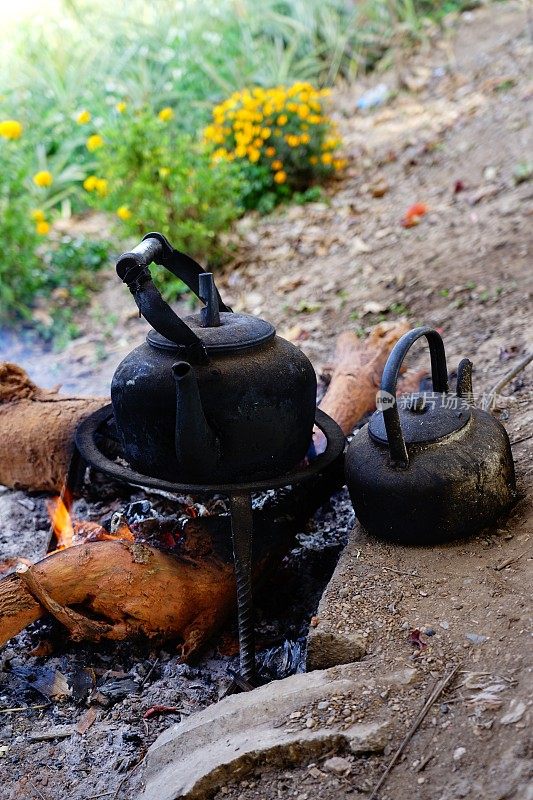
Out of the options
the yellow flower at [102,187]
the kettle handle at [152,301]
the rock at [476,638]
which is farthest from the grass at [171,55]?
the rock at [476,638]

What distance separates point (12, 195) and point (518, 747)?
609 cm

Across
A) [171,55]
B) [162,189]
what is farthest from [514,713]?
[171,55]

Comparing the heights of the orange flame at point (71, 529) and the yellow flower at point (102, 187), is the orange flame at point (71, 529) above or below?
below

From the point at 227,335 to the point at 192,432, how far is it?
1.29ft

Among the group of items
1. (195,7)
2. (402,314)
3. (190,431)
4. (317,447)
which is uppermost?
(195,7)

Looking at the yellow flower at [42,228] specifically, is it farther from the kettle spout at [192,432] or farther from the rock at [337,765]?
the rock at [337,765]

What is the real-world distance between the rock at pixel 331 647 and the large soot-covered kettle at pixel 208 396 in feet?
1.85

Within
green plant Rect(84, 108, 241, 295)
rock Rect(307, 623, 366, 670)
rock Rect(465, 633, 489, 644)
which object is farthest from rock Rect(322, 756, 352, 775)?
green plant Rect(84, 108, 241, 295)

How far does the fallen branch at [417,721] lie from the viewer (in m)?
1.80

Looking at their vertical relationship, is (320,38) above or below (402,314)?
above

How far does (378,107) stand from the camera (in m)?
8.84

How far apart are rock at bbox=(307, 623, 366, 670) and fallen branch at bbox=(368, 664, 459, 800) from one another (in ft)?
0.89

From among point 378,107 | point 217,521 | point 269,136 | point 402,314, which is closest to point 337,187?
point 269,136

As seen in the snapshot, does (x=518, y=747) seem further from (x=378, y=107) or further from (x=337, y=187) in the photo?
(x=378, y=107)
